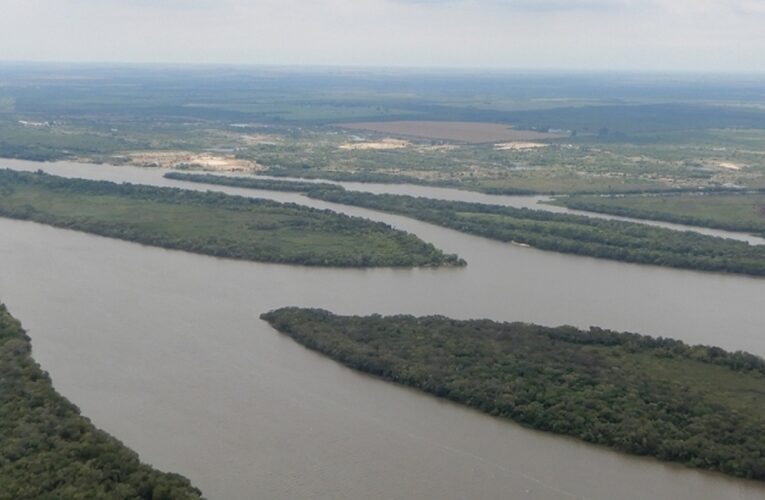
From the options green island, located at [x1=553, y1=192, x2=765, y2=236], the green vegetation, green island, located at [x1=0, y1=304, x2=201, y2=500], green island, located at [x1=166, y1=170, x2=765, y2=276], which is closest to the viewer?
green island, located at [x1=0, y1=304, x2=201, y2=500]

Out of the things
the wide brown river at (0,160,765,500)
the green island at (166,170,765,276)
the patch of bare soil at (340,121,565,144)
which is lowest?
the wide brown river at (0,160,765,500)

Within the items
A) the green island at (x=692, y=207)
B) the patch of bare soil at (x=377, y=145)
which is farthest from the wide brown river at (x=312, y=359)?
the patch of bare soil at (x=377, y=145)

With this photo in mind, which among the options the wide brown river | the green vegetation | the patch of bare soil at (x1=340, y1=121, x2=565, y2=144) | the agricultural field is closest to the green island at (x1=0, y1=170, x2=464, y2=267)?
the wide brown river

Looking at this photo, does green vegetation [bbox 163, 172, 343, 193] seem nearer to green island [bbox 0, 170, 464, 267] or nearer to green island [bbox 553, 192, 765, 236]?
green island [bbox 0, 170, 464, 267]

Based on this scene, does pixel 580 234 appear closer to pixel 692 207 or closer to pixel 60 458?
pixel 692 207

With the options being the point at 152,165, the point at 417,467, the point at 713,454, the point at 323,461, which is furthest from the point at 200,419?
the point at 152,165

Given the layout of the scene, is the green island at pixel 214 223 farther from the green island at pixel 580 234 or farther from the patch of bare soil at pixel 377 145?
the patch of bare soil at pixel 377 145
